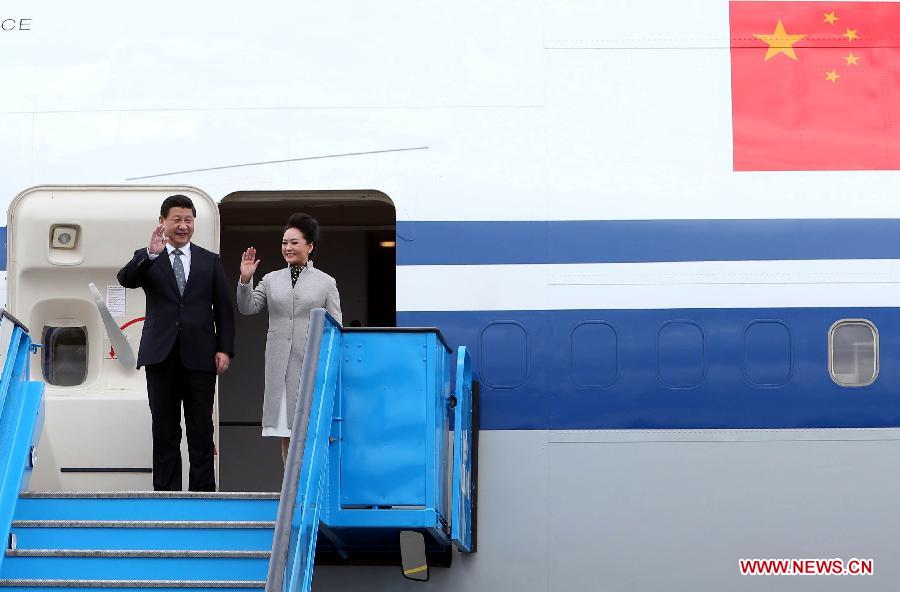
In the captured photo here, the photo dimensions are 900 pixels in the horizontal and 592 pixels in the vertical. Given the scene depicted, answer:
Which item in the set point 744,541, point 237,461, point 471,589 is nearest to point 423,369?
point 471,589

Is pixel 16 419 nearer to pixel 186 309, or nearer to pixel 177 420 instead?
pixel 177 420

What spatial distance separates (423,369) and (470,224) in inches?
60.9

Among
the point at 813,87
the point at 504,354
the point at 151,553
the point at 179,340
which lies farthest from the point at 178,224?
the point at 813,87

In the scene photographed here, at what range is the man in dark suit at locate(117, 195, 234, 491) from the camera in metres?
7.29

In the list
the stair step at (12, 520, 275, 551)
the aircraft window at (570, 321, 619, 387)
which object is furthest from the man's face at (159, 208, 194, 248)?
the aircraft window at (570, 321, 619, 387)

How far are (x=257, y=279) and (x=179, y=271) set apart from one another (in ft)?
11.4

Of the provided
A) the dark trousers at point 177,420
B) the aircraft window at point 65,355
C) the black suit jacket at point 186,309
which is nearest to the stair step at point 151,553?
the dark trousers at point 177,420

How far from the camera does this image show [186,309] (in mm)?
7395

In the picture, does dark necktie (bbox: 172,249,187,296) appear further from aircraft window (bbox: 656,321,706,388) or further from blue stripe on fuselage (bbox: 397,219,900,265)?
aircraft window (bbox: 656,321,706,388)

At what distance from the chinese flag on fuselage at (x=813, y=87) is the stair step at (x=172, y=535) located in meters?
3.77

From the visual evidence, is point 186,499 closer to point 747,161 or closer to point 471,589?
point 471,589

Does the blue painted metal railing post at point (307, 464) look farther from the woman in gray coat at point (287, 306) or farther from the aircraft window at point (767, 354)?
the aircraft window at point (767, 354)

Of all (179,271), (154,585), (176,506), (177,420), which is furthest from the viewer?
(179,271)

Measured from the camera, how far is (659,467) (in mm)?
7805
